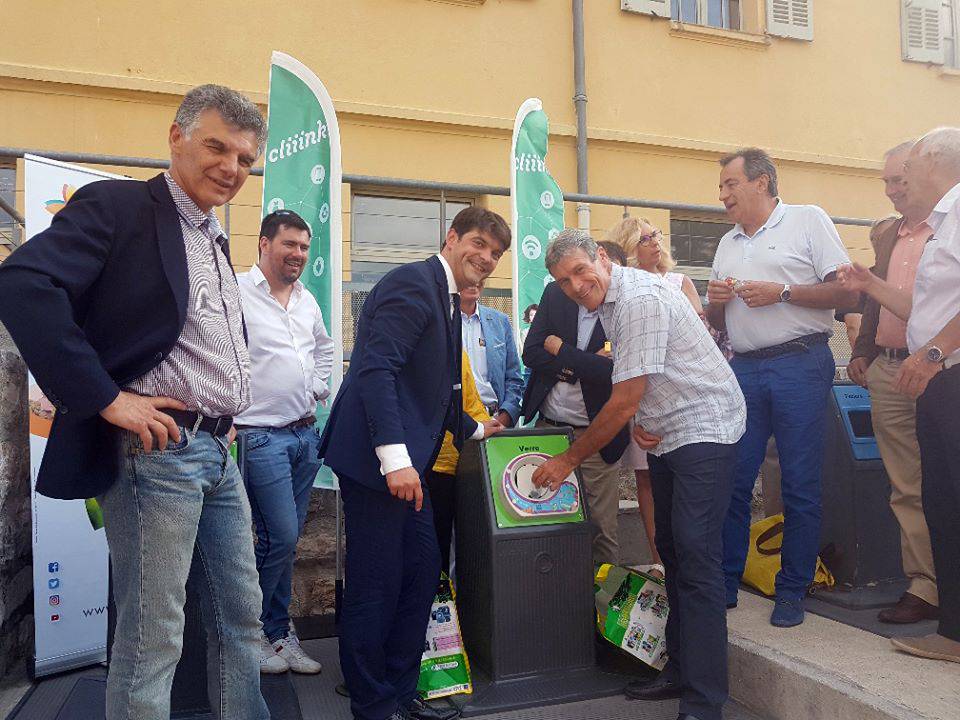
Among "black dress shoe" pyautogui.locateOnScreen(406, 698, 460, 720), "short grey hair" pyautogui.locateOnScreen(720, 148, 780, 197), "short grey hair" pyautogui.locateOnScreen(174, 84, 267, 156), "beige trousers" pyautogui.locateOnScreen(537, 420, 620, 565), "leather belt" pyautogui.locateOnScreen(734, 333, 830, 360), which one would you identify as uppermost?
"short grey hair" pyautogui.locateOnScreen(720, 148, 780, 197)

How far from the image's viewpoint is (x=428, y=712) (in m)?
2.74

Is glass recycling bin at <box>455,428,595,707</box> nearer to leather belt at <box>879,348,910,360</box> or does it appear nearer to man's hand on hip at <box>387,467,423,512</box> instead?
man's hand on hip at <box>387,467,423,512</box>

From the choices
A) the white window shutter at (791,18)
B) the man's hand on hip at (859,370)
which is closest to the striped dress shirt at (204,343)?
the man's hand on hip at (859,370)

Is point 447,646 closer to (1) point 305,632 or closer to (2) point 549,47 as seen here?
(1) point 305,632

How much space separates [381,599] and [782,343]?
6.53ft

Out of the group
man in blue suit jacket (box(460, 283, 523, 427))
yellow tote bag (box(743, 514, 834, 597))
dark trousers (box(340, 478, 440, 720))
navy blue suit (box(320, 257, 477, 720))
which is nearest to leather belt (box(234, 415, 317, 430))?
navy blue suit (box(320, 257, 477, 720))

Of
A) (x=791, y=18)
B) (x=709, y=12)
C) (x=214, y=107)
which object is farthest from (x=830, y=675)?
(x=791, y=18)

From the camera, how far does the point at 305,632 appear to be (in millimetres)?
3748

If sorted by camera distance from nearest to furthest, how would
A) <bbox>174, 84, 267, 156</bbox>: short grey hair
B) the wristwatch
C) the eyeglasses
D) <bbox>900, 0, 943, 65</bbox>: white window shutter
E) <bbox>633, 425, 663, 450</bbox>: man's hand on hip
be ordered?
<bbox>174, 84, 267, 156</bbox>: short grey hair < the wristwatch < <bbox>633, 425, 663, 450</bbox>: man's hand on hip < the eyeglasses < <bbox>900, 0, 943, 65</bbox>: white window shutter

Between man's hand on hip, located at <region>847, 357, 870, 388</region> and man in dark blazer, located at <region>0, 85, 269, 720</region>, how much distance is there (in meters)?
2.82

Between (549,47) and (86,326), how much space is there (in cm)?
720

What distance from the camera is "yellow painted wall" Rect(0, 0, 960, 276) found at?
260 inches

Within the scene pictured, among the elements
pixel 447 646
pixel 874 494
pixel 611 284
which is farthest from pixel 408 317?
pixel 874 494

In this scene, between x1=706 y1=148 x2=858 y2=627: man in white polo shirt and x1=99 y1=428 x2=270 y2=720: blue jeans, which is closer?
x1=99 y1=428 x2=270 y2=720: blue jeans
